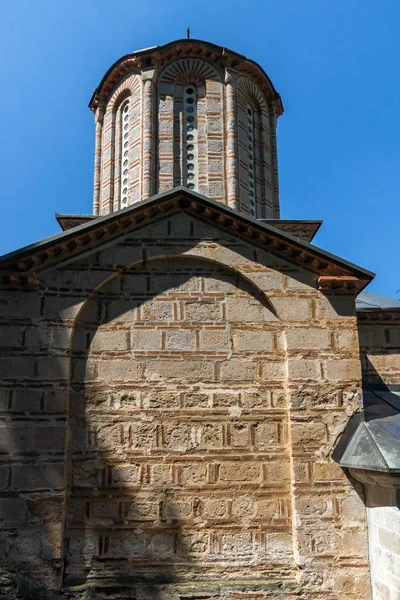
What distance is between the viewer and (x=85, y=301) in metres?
6.16

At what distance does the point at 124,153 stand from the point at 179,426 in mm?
6102

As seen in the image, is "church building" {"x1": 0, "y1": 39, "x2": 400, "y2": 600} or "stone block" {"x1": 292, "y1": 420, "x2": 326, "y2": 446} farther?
"stone block" {"x1": 292, "y1": 420, "x2": 326, "y2": 446}

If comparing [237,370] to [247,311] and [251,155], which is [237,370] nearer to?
[247,311]

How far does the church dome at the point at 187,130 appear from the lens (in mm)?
9406

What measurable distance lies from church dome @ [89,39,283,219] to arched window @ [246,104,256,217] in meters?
0.02

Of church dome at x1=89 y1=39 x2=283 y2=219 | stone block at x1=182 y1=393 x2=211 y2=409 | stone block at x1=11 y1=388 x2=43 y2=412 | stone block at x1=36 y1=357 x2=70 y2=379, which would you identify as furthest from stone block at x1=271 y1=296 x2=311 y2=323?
church dome at x1=89 y1=39 x2=283 y2=219

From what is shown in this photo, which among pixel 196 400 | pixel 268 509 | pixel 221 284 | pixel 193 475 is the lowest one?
pixel 268 509

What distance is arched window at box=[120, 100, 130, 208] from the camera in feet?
32.2

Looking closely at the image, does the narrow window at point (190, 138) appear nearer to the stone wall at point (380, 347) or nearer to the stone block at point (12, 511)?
the stone wall at point (380, 347)

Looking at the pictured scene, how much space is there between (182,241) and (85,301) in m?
→ 1.38

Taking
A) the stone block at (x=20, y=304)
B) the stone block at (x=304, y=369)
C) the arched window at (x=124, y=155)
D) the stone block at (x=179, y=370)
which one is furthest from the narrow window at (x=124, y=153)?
the stone block at (x=304, y=369)

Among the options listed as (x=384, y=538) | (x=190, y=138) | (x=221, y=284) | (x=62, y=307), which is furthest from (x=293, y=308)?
(x=190, y=138)

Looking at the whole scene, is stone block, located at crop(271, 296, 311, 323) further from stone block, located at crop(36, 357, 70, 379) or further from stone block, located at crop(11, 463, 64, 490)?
stone block, located at crop(11, 463, 64, 490)

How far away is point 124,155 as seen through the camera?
10.1 meters
